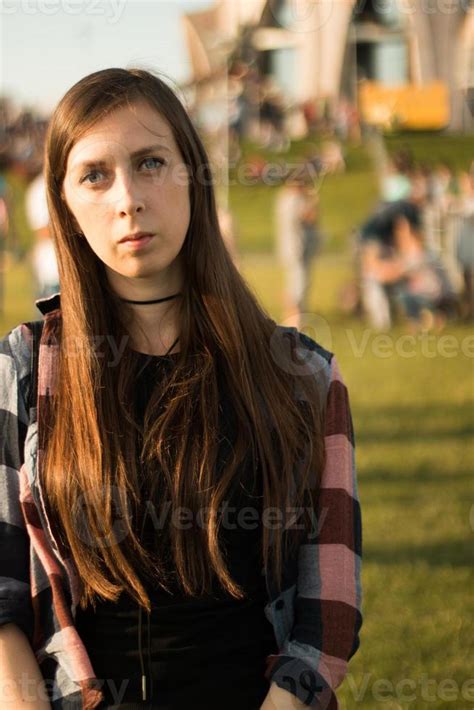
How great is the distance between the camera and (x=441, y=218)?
1524 cm

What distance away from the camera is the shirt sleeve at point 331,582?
1955 millimetres

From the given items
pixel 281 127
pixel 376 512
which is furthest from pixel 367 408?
pixel 281 127

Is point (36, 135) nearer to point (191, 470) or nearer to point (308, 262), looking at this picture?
point (308, 262)

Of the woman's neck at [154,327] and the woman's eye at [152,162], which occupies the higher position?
the woman's eye at [152,162]

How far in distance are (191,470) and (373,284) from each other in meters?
12.0

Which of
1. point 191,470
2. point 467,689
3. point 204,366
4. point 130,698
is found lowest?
point 467,689

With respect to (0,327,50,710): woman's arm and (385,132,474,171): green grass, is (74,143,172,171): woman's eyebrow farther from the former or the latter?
(385,132,474,171): green grass

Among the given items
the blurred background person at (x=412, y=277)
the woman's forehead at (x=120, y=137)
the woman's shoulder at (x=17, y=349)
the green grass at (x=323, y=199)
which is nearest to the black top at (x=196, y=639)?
the woman's shoulder at (x=17, y=349)

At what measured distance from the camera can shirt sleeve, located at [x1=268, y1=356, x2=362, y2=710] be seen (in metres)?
1.96

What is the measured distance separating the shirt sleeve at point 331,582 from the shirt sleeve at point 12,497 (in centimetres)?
49
